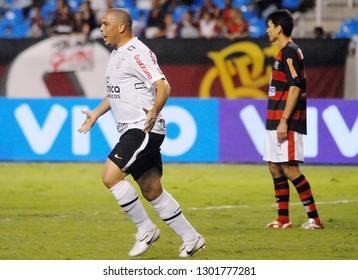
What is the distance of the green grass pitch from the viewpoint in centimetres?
858

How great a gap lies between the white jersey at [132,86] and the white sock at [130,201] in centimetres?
48

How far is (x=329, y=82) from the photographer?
16.6 meters

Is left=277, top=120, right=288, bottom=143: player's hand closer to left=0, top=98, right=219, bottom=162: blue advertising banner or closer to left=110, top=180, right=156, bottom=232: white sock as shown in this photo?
left=110, top=180, right=156, bottom=232: white sock

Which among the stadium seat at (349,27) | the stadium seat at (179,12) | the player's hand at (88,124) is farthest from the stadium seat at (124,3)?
the player's hand at (88,124)

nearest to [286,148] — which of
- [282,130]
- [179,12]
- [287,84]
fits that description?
[282,130]

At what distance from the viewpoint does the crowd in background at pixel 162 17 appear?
19109 mm

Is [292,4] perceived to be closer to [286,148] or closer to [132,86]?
[286,148]

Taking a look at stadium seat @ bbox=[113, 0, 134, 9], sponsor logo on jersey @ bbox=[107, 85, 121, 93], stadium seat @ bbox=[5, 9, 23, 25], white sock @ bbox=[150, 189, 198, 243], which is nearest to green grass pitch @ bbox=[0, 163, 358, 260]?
white sock @ bbox=[150, 189, 198, 243]

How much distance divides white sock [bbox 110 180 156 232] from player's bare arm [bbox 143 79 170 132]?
497 millimetres

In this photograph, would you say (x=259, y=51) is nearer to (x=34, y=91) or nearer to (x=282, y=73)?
(x=34, y=91)

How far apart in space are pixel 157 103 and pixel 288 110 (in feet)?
6.68

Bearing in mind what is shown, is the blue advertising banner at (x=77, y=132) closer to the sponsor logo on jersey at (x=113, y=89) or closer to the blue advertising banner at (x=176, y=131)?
the blue advertising banner at (x=176, y=131)

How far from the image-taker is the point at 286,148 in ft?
31.9
